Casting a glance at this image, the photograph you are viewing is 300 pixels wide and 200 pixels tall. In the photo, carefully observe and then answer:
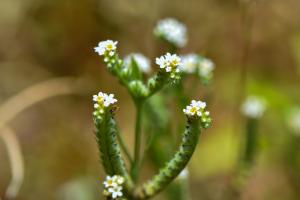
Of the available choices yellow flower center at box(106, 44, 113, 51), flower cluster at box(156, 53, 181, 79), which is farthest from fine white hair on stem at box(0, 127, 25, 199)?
flower cluster at box(156, 53, 181, 79)

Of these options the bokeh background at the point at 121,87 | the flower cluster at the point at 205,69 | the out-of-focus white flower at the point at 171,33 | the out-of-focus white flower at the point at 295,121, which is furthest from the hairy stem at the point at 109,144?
the out-of-focus white flower at the point at 295,121

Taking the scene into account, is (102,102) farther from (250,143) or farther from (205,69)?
(250,143)

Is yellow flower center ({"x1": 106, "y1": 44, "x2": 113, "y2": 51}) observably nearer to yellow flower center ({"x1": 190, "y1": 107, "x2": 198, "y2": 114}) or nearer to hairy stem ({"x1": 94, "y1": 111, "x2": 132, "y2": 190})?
hairy stem ({"x1": 94, "y1": 111, "x2": 132, "y2": 190})

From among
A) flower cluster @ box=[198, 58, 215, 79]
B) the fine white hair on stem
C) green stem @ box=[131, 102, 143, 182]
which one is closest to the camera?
green stem @ box=[131, 102, 143, 182]

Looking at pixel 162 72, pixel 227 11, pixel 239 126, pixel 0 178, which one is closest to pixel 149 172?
pixel 239 126

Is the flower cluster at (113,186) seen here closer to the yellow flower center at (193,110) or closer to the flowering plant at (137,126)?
the flowering plant at (137,126)
